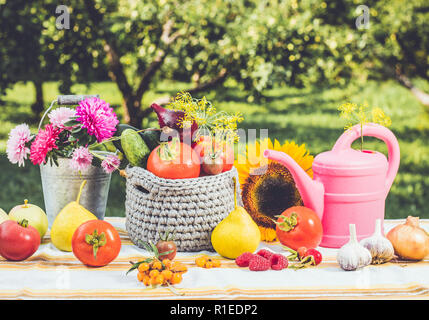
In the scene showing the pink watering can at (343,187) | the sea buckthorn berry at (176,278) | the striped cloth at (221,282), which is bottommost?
the striped cloth at (221,282)

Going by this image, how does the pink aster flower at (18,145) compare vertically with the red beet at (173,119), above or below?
below

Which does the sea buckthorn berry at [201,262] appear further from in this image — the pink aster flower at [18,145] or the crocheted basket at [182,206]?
the pink aster flower at [18,145]

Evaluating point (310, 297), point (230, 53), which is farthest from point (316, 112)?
point (310, 297)

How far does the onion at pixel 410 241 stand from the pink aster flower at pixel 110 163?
82 cm

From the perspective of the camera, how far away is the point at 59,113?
1.59 metres

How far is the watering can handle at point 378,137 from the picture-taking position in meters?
1.56

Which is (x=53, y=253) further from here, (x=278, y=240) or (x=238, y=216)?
(x=278, y=240)

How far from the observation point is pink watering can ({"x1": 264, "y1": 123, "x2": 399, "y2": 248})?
1.50m

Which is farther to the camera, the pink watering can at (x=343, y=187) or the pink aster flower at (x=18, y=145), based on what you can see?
the pink aster flower at (x=18, y=145)

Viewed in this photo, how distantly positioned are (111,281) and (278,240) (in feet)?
1.90

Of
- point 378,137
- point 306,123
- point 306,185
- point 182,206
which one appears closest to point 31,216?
point 182,206

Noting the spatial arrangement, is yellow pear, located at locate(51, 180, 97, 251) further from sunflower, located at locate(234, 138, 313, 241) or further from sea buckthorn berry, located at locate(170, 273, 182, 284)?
sunflower, located at locate(234, 138, 313, 241)

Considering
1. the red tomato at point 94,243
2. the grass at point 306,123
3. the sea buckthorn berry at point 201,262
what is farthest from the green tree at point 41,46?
the sea buckthorn berry at point 201,262

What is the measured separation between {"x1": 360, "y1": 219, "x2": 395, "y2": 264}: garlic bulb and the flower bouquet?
0.76 meters
